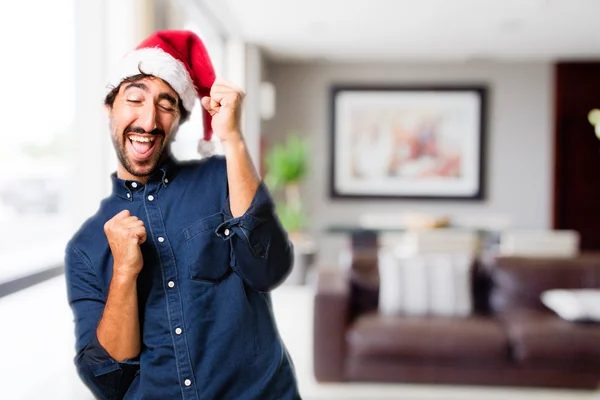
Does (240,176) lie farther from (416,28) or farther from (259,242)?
(416,28)

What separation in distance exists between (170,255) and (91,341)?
0.67 ft

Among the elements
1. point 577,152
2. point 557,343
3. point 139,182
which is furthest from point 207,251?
point 577,152

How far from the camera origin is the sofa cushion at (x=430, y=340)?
3.33 meters

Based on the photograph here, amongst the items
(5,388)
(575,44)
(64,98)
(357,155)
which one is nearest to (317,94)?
(357,155)

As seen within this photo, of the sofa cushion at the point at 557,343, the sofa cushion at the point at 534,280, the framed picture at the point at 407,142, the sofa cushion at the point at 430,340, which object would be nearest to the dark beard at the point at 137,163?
the sofa cushion at the point at 430,340

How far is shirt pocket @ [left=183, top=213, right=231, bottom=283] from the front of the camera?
3.56 ft

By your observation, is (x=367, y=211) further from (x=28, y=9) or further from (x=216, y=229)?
(x=216, y=229)

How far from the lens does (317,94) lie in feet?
22.2

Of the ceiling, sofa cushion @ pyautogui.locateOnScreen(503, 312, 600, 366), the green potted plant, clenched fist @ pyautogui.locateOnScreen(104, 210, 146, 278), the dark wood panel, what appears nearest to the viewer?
clenched fist @ pyautogui.locateOnScreen(104, 210, 146, 278)

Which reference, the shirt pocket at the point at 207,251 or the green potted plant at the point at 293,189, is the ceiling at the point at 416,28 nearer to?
the green potted plant at the point at 293,189

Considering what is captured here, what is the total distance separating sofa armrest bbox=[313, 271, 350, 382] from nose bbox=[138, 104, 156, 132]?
2530mm

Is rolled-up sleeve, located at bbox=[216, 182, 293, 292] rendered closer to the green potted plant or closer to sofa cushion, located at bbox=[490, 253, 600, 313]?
sofa cushion, located at bbox=[490, 253, 600, 313]

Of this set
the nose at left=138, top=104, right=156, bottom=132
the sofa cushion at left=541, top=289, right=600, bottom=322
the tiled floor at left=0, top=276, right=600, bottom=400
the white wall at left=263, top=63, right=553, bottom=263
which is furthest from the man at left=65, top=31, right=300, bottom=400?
the white wall at left=263, top=63, right=553, bottom=263

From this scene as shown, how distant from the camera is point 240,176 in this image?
1058 mm
